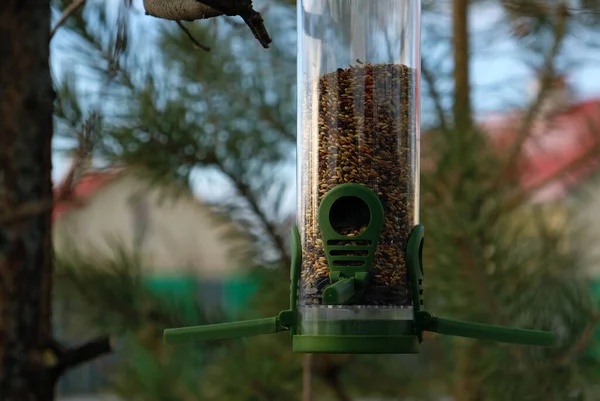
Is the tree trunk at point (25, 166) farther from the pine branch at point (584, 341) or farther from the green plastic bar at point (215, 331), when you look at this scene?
the pine branch at point (584, 341)

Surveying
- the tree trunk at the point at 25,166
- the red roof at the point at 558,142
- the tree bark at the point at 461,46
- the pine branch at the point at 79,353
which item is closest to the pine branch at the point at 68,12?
the tree trunk at the point at 25,166

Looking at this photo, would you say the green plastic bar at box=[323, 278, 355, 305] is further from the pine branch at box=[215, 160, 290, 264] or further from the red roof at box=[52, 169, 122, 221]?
the pine branch at box=[215, 160, 290, 264]

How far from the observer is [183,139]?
75.0 inches

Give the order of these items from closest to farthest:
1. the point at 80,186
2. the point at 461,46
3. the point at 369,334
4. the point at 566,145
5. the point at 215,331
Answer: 1. the point at 215,331
2. the point at 369,334
3. the point at 80,186
4. the point at 461,46
5. the point at 566,145

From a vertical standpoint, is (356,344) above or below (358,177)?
below

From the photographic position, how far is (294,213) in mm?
2006

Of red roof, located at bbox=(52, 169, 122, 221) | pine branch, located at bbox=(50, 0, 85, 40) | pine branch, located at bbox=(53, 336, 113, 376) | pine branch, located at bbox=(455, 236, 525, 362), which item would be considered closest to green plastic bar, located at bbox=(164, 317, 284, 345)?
pine branch, located at bbox=(53, 336, 113, 376)

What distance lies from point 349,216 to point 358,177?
59 mm

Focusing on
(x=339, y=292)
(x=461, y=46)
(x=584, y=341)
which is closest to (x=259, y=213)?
(x=461, y=46)

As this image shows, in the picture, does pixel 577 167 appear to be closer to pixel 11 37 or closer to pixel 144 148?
pixel 144 148

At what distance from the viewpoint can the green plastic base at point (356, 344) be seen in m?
1.22

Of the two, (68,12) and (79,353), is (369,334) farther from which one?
(68,12)

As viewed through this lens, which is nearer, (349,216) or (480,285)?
(349,216)

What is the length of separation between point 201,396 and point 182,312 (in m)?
0.18
